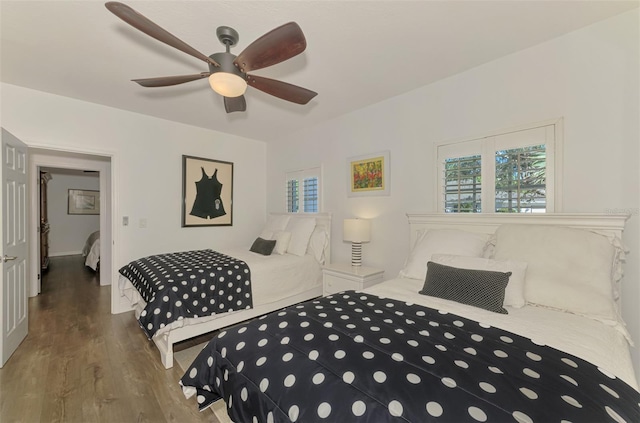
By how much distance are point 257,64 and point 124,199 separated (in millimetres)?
2871

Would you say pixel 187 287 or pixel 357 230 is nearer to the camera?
pixel 187 287

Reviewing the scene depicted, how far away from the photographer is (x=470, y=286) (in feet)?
5.22

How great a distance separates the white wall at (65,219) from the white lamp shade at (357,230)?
7965 mm

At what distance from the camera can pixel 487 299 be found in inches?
59.7

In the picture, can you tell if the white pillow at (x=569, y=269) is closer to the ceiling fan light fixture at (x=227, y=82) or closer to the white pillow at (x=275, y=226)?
the ceiling fan light fixture at (x=227, y=82)

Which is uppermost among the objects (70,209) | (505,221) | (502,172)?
(502,172)

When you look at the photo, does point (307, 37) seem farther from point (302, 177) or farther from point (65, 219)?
point (65, 219)

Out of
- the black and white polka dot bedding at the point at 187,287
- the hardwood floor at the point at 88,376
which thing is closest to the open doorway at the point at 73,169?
the hardwood floor at the point at 88,376

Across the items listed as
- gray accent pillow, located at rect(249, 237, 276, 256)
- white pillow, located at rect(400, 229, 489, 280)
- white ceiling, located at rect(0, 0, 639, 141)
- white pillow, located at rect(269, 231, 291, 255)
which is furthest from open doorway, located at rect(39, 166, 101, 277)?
white pillow, located at rect(400, 229, 489, 280)

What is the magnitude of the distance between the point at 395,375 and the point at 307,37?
215 cm

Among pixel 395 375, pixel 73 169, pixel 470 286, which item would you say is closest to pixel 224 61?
pixel 395 375

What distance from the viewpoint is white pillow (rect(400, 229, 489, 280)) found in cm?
204

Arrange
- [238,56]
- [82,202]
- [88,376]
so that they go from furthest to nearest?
[82,202] → [88,376] → [238,56]

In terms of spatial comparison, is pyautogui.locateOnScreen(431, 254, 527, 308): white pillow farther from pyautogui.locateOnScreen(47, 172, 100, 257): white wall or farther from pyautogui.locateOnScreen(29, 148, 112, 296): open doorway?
pyautogui.locateOnScreen(47, 172, 100, 257): white wall
